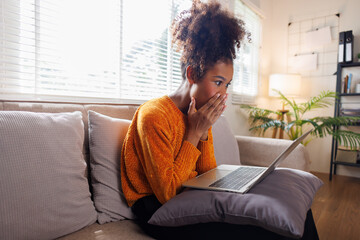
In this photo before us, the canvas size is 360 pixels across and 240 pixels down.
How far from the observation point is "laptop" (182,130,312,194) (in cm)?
87

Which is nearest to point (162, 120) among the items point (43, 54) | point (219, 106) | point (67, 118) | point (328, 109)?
point (219, 106)

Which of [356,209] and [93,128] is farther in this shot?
[356,209]

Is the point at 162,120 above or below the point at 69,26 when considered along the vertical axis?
below

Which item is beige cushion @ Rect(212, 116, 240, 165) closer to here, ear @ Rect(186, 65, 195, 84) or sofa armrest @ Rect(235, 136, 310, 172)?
sofa armrest @ Rect(235, 136, 310, 172)

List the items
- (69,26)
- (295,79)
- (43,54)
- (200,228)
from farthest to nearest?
(295,79) < (69,26) < (43,54) < (200,228)

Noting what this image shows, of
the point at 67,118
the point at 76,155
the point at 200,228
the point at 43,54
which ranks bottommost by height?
the point at 200,228

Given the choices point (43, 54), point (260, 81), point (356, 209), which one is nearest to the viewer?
point (43, 54)

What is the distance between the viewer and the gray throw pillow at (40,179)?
2.43ft

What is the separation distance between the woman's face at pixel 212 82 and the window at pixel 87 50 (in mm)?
496

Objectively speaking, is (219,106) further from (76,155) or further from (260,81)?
(260,81)

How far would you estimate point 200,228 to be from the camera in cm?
81

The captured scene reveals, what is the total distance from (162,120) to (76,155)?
327 mm

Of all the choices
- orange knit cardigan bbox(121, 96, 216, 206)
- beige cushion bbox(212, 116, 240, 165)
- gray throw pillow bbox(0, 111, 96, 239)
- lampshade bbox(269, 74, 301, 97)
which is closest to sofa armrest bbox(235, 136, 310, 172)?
beige cushion bbox(212, 116, 240, 165)

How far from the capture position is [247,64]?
→ 3375mm
